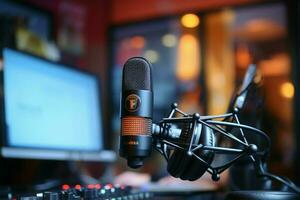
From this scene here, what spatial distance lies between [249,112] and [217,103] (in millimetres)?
2132

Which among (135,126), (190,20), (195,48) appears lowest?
(135,126)

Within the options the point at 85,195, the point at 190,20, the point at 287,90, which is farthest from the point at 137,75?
the point at 190,20

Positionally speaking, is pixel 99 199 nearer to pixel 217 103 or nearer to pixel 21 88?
pixel 21 88

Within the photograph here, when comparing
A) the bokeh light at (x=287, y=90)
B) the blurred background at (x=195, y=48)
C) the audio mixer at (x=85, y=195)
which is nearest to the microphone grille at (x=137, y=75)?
the audio mixer at (x=85, y=195)

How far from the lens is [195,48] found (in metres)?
3.36

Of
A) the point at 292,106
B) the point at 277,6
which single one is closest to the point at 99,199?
the point at 292,106

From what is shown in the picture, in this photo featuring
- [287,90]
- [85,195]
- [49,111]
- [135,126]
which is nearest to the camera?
[135,126]

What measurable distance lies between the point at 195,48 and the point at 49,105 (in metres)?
2.09

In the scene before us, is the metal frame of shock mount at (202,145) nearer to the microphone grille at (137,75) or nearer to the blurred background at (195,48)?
the microphone grille at (137,75)

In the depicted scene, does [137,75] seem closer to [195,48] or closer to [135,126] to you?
[135,126]

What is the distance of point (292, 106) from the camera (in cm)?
288

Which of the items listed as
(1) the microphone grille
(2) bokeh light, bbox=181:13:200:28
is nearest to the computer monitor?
(1) the microphone grille

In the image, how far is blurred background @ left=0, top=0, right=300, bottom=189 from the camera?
288 centimetres

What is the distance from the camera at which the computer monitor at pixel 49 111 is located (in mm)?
1253
